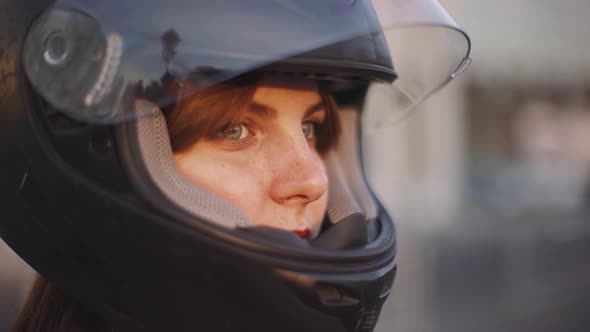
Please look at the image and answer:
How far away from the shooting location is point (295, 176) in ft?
4.38

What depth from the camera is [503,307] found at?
6000 millimetres

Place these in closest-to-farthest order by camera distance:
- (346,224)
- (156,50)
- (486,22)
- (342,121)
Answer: (156,50)
(346,224)
(342,121)
(486,22)

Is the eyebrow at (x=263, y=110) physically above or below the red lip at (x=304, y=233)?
above

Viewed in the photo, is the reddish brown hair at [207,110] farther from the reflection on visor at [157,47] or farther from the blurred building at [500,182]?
the blurred building at [500,182]

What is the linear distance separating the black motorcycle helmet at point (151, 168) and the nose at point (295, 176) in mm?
98

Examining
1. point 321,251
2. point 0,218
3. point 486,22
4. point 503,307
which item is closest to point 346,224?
point 321,251

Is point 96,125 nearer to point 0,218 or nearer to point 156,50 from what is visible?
point 156,50

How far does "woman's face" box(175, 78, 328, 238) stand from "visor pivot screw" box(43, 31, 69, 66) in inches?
10.6

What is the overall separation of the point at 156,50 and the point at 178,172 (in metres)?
0.23

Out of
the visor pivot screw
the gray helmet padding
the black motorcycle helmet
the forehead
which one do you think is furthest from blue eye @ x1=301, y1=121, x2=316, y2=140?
the visor pivot screw

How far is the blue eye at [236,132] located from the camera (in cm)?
132

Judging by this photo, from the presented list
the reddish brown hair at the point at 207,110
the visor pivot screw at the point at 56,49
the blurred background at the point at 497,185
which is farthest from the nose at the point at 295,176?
the blurred background at the point at 497,185

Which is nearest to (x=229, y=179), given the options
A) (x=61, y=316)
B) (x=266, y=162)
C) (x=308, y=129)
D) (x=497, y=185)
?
(x=266, y=162)

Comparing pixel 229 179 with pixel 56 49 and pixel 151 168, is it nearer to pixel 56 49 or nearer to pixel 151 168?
pixel 151 168
